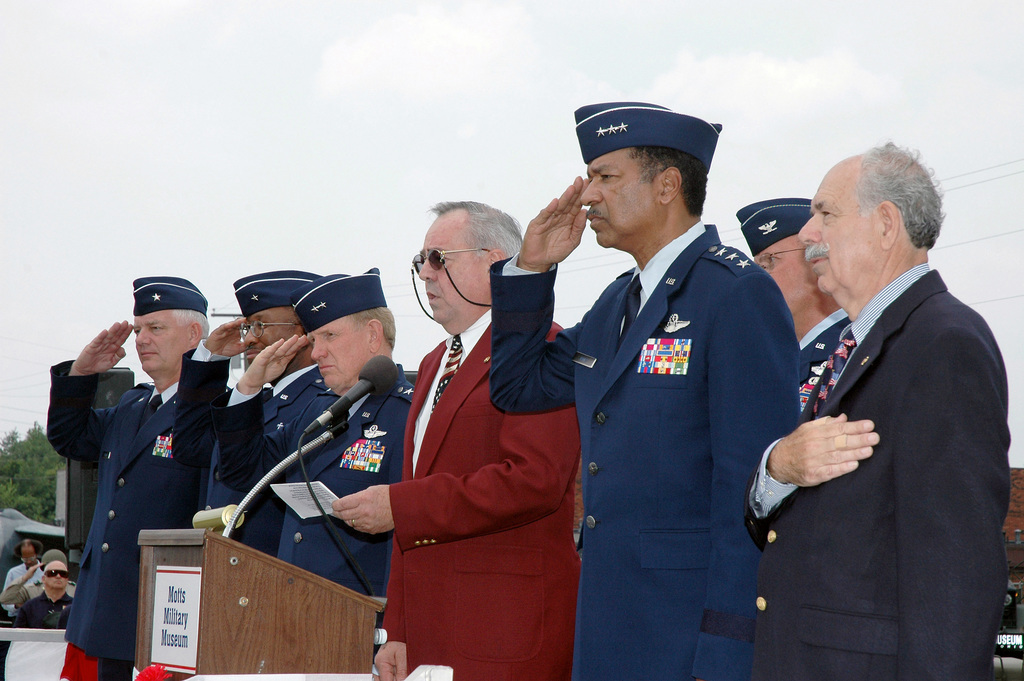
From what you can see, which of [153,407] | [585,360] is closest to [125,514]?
[153,407]

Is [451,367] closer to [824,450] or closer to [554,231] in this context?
[554,231]

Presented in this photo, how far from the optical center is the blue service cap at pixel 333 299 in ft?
13.4

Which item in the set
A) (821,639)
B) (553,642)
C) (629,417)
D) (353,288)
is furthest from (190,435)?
(821,639)

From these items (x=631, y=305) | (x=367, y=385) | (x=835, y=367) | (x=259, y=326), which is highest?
(x=259, y=326)

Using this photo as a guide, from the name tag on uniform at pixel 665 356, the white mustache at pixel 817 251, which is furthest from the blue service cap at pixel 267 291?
the white mustache at pixel 817 251

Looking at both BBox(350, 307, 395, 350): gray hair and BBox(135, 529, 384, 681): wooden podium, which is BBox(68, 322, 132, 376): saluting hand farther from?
BBox(135, 529, 384, 681): wooden podium

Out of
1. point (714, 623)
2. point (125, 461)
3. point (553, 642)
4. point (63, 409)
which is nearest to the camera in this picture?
point (714, 623)

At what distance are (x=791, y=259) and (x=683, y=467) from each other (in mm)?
2008

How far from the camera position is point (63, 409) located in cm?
525

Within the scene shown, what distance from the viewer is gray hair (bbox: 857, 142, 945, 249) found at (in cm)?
196

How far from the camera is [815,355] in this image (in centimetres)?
355

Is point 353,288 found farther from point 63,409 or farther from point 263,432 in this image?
point 63,409

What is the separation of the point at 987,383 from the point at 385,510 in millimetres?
1604

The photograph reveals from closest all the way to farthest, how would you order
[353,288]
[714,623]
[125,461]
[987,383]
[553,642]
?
[987,383] → [714,623] → [553,642] → [353,288] → [125,461]
